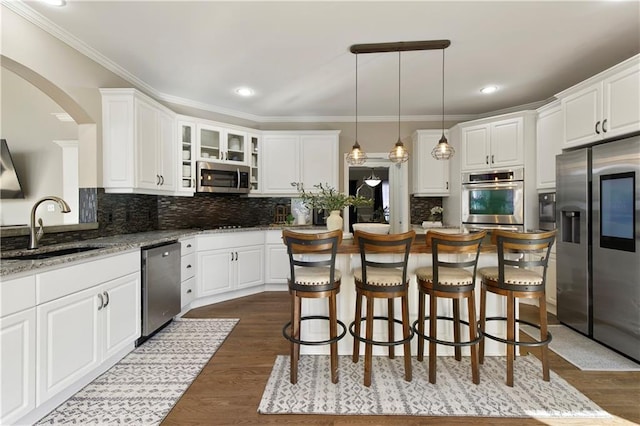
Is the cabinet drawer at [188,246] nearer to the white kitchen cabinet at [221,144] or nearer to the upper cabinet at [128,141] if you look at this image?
the upper cabinet at [128,141]

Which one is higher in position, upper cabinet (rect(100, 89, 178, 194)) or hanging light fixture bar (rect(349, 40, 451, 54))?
hanging light fixture bar (rect(349, 40, 451, 54))

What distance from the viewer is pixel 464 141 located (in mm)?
4355

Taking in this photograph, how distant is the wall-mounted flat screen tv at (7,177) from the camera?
3289mm

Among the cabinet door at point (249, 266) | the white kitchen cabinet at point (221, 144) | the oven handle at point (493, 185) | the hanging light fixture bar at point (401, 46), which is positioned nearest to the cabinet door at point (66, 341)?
the cabinet door at point (249, 266)

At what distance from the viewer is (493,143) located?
13.3 feet

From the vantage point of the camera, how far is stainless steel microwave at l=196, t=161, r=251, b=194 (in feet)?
13.4

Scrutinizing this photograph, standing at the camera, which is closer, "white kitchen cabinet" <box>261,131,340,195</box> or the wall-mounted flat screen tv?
the wall-mounted flat screen tv

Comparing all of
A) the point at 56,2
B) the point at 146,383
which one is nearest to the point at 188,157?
the point at 56,2

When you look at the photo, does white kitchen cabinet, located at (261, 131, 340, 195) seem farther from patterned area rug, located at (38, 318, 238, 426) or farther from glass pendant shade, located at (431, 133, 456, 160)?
patterned area rug, located at (38, 318, 238, 426)

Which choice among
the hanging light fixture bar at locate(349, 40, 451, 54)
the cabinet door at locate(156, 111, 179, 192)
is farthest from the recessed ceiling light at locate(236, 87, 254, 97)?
the hanging light fixture bar at locate(349, 40, 451, 54)

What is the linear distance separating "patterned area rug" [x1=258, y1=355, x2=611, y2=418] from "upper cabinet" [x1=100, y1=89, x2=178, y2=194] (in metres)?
2.38

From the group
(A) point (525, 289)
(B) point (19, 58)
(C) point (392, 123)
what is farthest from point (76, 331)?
(C) point (392, 123)

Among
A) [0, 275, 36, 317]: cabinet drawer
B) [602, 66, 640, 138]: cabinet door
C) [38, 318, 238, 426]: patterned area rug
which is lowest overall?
[38, 318, 238, 426]: patterned area rug

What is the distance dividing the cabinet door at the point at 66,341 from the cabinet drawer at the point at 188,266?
1266 millimetres
